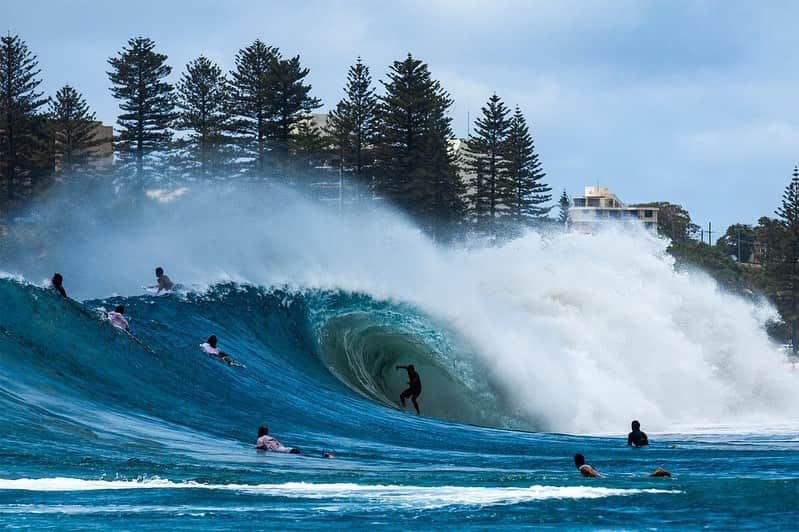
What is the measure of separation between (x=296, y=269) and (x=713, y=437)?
1326 cm

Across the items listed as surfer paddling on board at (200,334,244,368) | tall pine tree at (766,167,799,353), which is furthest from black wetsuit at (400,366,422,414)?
tall pine tree at (766,167,799,353)

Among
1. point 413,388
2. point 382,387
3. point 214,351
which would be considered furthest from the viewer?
point 382,387

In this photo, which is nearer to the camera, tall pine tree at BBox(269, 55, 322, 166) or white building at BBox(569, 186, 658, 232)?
tall pine tree at BBox(269, 55, 322, 166)

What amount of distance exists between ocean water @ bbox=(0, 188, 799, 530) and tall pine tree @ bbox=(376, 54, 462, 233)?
68.0ft

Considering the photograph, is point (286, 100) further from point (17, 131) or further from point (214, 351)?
point (214, 351)

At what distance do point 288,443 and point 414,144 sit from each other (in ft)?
172

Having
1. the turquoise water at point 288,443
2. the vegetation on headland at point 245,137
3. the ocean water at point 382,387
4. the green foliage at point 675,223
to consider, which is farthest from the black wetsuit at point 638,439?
the green foliage at point 675,223

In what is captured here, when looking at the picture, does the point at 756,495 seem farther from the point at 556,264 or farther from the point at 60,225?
the point at 60,225

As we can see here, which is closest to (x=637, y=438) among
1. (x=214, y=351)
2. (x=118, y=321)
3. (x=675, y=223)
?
(x=214, y=351)

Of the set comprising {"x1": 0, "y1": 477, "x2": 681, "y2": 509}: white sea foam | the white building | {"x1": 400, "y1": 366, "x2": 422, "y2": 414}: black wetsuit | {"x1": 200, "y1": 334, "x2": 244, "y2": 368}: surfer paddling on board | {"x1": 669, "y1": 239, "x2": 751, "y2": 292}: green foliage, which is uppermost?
the white building

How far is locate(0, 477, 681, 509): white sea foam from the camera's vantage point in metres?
14.7

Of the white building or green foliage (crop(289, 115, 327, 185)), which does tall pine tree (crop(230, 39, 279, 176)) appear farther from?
the white building


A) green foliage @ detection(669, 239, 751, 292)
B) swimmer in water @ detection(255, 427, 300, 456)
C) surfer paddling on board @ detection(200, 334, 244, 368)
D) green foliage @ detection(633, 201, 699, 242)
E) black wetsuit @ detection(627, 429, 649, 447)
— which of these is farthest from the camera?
green foliage @ detection(633, 201, 699, 242)

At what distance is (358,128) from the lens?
237ft
